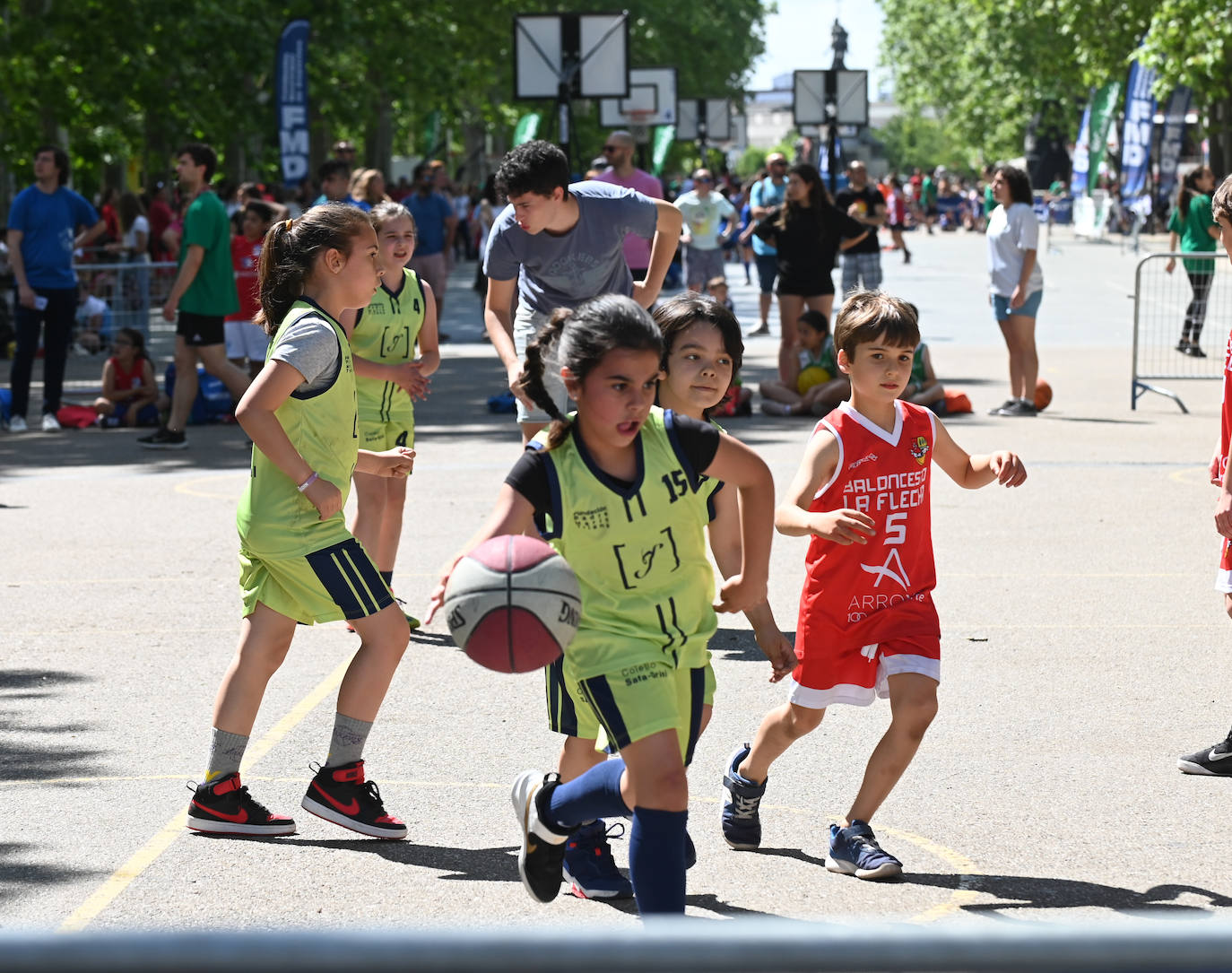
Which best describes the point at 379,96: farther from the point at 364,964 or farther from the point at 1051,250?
the point at 364,964

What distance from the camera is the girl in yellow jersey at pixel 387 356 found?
7168 millimetres

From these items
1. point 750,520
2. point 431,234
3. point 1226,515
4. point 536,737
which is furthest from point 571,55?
point 750,520

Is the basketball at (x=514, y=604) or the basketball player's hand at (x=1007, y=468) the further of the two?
the basketball player's hand at (x=1007, y=468)

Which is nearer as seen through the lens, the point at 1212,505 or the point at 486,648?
the point at 486,648

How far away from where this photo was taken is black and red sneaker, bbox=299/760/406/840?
487cm

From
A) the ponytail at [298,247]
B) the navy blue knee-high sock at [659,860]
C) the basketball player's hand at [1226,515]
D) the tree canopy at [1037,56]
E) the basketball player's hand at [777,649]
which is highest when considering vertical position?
the tree canopy at [1037,56]

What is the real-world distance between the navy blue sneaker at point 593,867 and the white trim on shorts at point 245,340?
34.8 ft

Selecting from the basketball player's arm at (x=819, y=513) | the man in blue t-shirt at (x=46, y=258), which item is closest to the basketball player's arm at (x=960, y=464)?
the basketball player's arm at (x=819, y=513)

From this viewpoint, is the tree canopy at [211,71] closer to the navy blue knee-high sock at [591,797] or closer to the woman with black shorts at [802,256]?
the woman with black shorts at [802,256]

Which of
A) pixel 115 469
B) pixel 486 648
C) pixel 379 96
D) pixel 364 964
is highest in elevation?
pixel 379 96

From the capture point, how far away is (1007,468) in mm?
4613

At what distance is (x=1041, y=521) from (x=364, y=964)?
8.91 meters

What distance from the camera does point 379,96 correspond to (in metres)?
44.8

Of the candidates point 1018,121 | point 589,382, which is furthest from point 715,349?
point 1018,121
